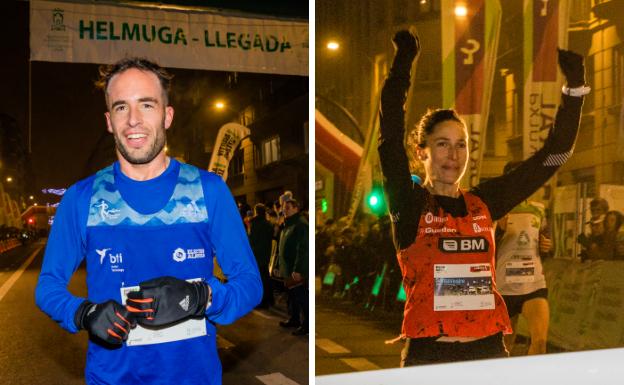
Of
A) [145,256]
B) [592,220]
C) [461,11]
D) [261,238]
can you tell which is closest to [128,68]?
[145,256]

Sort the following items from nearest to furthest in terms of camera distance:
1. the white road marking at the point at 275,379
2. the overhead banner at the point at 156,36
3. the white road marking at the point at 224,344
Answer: the white road marking at the point at 275,379, the overhead banner at the point at 156,36, the white road marking at the point at 224,344

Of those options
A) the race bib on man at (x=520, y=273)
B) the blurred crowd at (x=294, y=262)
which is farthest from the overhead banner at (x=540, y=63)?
the blurred crowd at (x=294, y=262)

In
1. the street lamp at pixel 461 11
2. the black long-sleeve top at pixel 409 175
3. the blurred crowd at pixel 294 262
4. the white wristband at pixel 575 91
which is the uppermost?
the street lamp at pixel 461 11

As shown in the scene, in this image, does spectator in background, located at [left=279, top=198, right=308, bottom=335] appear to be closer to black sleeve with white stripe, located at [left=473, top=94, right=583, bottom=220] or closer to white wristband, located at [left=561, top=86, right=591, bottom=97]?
black sleeve with white stripe, located at [left=473, top=94, right=583, bottom=220]

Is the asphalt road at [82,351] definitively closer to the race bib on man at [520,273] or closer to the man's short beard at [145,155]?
the race bib on man at [520,273]

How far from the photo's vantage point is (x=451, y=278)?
351cm

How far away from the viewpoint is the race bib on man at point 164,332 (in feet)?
6.22

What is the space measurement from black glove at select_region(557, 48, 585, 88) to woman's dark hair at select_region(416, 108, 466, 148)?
60cm

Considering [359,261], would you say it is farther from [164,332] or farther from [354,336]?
[164,332]

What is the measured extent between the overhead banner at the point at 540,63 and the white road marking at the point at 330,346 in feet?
4.60

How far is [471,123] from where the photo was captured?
356 cm

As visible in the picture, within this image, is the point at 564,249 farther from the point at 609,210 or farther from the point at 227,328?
the point at 227,328

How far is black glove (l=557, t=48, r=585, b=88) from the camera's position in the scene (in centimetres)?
358

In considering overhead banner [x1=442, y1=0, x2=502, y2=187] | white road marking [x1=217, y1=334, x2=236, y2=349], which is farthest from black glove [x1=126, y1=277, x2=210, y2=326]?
white road marking [x1=217, y1=334, x2=236, y2=349]
